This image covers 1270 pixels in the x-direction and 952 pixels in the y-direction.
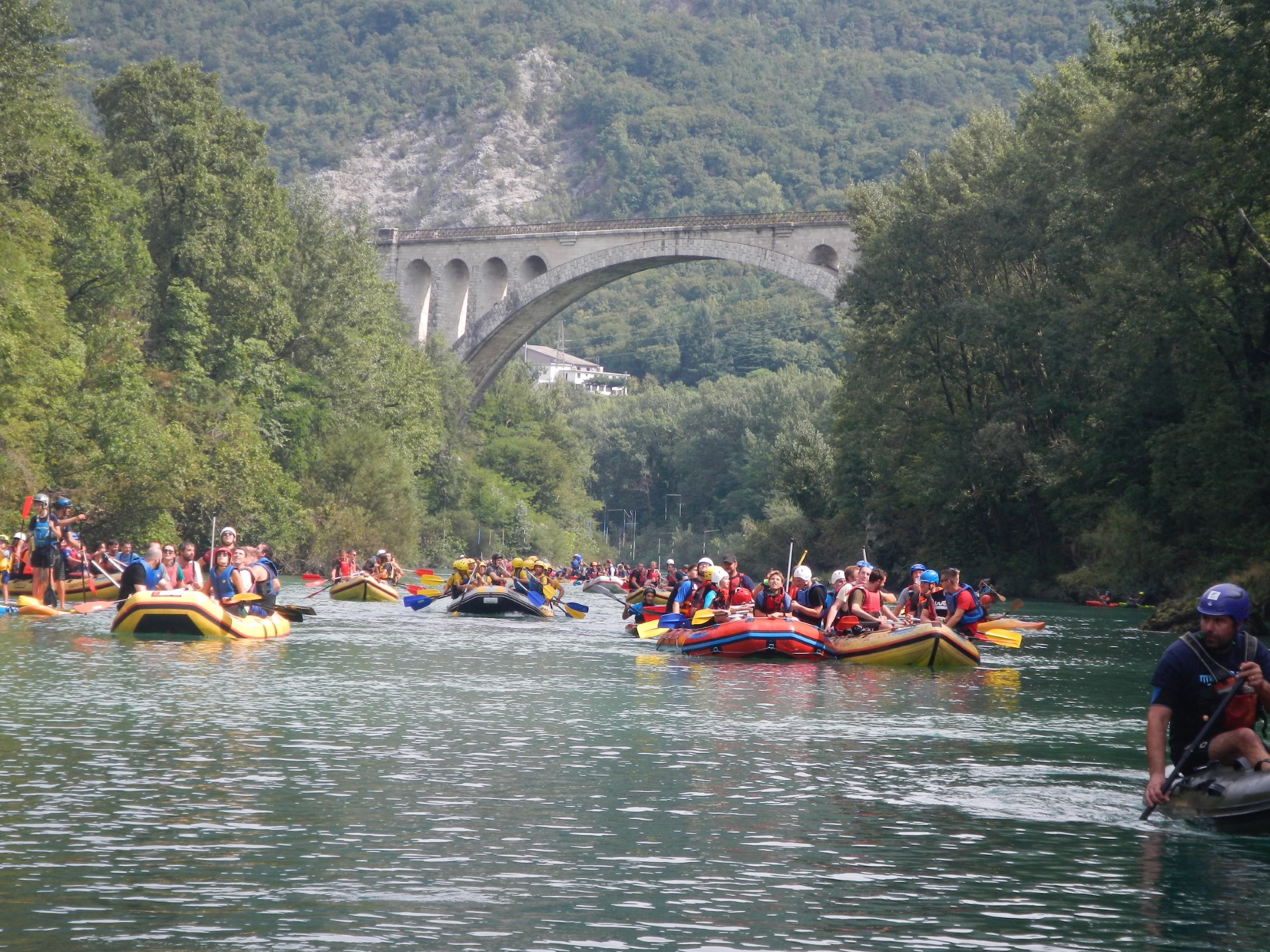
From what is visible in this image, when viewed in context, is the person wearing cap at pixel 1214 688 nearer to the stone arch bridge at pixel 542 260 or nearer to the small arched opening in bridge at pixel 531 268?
the stone arch bridge at pixel 542 260

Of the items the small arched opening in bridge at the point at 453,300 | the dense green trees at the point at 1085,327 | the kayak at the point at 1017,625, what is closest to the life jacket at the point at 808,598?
the kayak at the point at 1017,625

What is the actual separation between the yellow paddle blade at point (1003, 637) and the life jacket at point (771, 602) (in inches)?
115

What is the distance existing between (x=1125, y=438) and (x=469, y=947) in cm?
3183

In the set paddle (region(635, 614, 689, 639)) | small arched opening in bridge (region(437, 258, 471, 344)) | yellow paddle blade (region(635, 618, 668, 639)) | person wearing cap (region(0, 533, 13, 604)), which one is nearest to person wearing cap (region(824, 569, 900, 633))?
paddle (region(635, 614, 689, 639))

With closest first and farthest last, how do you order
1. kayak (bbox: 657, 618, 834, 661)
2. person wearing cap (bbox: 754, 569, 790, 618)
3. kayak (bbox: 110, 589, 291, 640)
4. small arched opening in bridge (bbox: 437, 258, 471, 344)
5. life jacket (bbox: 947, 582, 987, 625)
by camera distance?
1. kayak (bbox: 657, 618, 834, 661)
2. kayak (bbox: 110, 589, 291, 640)
3. life jacket (bbox: 947, 582, 987, 625)
4. person wearing cap (bbox: 754, 569, 790, 618)
5. small arched opening in bridge (bbox: 437, 258, 471, 344)

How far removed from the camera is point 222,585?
24.3 m

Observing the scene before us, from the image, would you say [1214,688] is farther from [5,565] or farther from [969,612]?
[5,565]

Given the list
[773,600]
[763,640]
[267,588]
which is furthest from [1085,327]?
[267,588]

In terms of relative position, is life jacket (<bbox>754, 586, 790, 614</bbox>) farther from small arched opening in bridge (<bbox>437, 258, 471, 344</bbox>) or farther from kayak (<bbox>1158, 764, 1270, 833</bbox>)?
small arched opening in bridge (<bbox>437, 258, 471, 344</bbox>)

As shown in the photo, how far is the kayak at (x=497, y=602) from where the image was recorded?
34.2m

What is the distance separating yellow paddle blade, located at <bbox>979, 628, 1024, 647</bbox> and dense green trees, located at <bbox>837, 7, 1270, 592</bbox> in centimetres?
767

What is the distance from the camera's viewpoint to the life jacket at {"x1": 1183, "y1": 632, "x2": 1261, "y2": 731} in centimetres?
955

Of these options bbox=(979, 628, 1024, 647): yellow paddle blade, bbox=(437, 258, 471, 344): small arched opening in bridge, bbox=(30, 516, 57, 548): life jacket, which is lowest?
bbox=(979, 628, 1024, 647): yellow paddle blade

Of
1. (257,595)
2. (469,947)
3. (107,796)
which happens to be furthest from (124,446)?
(469,947)
